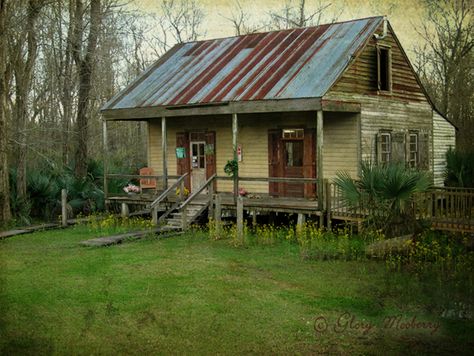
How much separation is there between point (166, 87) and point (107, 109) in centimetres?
232

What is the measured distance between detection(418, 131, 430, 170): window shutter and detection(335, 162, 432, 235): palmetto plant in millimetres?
8241

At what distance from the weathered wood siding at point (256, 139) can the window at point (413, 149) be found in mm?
4025

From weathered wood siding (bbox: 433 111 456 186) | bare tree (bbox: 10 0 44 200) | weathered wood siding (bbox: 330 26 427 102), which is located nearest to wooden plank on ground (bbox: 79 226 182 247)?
bare tree (bbox: 10 0 44 200)

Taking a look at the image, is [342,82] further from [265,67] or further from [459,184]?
[459,184]

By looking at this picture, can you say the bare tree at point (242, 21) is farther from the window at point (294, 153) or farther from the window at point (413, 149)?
the window at point (294, 153)

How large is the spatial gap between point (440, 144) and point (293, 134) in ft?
23.7

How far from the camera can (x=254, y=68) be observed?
20719mm

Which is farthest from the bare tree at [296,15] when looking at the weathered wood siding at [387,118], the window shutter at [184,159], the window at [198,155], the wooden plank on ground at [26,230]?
the wooden plank on ground at [26,230]

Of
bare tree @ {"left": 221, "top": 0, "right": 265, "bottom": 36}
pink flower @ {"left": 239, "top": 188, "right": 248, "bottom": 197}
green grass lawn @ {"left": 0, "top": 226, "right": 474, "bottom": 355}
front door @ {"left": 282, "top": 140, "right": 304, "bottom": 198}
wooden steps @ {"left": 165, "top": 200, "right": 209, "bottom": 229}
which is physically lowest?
green grass lawn @ {"left": 0, "top": 226, "right": 474, "bottom": 355}

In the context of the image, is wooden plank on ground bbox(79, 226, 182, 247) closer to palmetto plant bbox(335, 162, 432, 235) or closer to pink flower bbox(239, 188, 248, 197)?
pink flower bbox(239, 188, 248, 197)

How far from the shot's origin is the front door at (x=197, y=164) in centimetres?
2294

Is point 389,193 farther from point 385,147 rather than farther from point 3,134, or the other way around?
point 3,134

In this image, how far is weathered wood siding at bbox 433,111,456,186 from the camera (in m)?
24.2

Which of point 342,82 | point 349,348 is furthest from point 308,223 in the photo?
point 349,348
